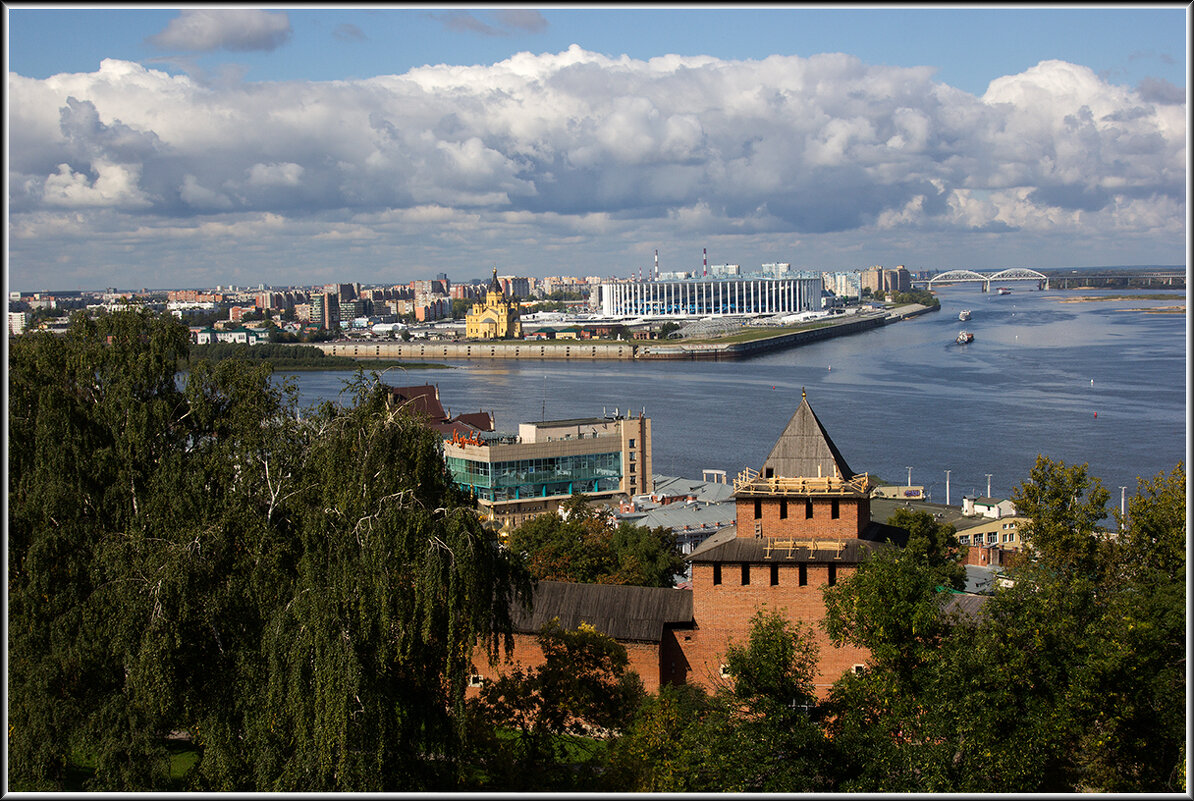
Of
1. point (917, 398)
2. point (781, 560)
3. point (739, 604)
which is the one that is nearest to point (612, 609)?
point (739, 604)

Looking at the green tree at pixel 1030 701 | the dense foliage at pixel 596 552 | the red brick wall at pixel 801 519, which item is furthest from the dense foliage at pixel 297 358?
the green tree at pixel 1030 701

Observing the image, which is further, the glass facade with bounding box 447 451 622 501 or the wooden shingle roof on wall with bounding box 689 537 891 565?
the glass facade with bounding box 447 451 622 501

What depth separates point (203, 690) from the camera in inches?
305

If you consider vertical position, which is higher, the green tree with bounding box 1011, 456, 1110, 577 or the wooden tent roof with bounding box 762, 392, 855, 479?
the wooden tent roof with bounding box 762, 392, 855, 479

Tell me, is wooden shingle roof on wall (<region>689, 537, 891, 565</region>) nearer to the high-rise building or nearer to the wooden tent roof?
the wooden tent roof

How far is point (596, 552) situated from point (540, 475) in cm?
1159

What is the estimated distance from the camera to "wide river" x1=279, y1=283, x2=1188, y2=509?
3134 centimetres

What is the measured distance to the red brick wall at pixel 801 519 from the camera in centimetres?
1145

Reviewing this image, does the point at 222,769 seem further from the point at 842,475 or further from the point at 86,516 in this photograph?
the point at 842,475

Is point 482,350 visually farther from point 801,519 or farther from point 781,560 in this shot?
point 781,560

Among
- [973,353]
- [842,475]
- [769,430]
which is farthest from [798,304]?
[842,475]

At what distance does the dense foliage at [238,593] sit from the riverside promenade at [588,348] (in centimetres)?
7038

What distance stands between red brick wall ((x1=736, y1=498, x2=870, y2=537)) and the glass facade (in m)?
15.4

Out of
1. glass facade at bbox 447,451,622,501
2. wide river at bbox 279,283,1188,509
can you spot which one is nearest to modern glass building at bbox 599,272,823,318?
wide river at bbox 279,283,1188,509
